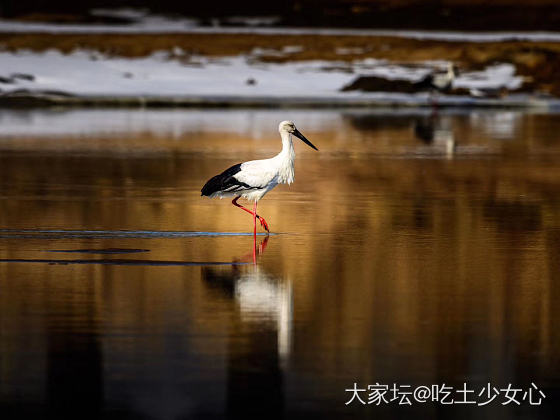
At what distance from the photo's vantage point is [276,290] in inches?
404

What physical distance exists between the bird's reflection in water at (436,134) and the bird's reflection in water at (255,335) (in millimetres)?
13754

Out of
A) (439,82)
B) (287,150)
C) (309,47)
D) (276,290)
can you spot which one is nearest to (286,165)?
(287,150)

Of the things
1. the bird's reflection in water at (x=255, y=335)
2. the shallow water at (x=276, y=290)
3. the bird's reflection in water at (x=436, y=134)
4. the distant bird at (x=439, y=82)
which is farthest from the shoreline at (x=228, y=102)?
the bird's reflection in water at (x=255, y=335)

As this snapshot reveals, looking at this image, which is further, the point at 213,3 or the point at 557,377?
the point at 213,3

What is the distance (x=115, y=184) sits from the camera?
1875 cm

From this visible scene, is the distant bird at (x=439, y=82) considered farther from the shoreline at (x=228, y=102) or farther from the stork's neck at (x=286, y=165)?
the stork's neck at (x=286, y=165)

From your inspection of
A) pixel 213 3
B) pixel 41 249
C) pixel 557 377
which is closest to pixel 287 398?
pixel 557 377

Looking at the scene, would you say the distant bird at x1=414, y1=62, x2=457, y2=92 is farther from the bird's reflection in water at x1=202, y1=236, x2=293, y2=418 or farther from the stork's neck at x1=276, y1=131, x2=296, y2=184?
the bird's reflection in water at x1=202, y1=236, x2=293, y2=418

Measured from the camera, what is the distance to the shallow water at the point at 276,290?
7.25m

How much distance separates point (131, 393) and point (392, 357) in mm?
1584

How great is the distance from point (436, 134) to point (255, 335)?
22.8 meters

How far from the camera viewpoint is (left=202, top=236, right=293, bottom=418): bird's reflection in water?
699cm

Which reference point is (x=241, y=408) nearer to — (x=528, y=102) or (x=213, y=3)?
(x=528, y=102)

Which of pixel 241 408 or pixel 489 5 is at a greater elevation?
pixel 489 5
